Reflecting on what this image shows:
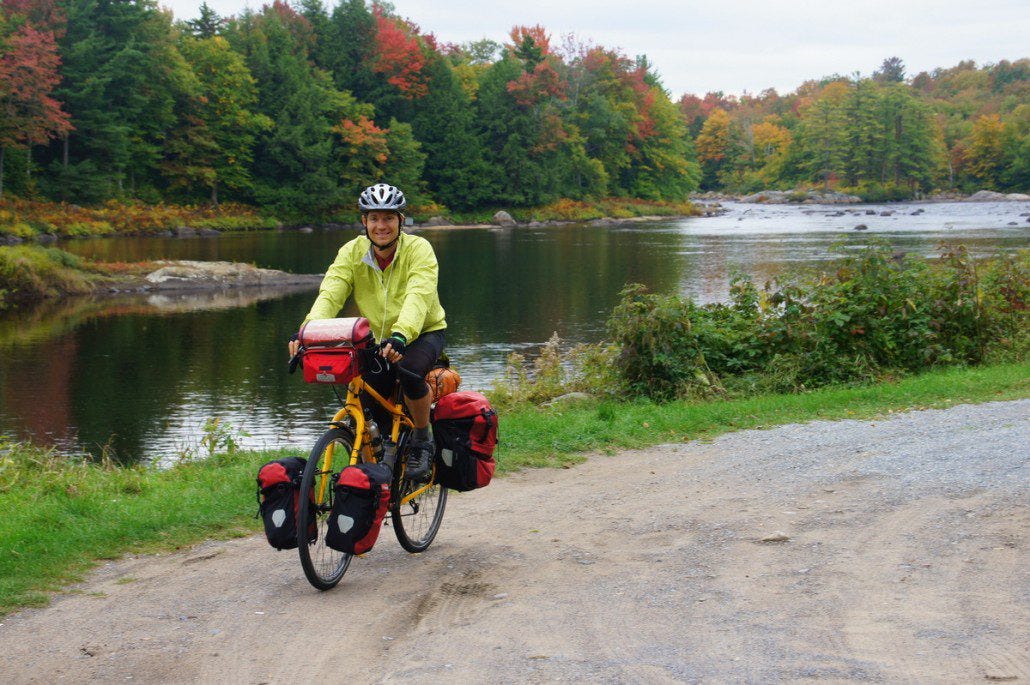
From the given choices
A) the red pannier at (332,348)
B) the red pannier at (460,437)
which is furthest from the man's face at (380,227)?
the red pannier at (460,437)

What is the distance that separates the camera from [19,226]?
50.7 meters

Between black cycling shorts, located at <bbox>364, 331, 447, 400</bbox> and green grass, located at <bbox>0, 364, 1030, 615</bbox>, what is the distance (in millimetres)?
1446

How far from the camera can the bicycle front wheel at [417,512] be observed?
6023 millimetres

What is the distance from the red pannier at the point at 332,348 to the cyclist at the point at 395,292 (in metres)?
0.36

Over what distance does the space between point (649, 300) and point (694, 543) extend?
7533mm

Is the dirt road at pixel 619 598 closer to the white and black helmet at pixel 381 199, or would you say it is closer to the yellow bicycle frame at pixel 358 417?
the yellow bicycle frame at pixel 358 417

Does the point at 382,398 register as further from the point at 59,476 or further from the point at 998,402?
the point at 998,402

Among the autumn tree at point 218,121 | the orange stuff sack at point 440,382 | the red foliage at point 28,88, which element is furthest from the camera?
the autumn tree at point 218,121

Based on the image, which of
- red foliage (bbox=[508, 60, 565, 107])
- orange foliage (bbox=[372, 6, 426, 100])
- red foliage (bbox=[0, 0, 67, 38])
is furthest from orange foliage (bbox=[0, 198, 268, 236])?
red foliage (bbox=[508, 60, 565, 107])

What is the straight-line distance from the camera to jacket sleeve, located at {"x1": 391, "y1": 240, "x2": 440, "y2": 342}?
5535mm

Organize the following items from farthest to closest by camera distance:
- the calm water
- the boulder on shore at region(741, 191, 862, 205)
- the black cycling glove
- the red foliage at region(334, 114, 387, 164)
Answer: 1. the boulder on shore at region(741, 191, 862, 205)
2. the red foliage at region(334, 114, 387, 164)
3. the calm water
4. the black cycling glove

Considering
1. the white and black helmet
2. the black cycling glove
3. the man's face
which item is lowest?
the black cycling glove

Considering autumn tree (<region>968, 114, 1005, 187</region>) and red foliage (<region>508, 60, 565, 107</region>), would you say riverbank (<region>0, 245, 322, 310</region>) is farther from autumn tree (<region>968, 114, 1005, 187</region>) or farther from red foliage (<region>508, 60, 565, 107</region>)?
autumn tree (<region>968, 114, 1005, 187</region>)

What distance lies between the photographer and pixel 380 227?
579cm
